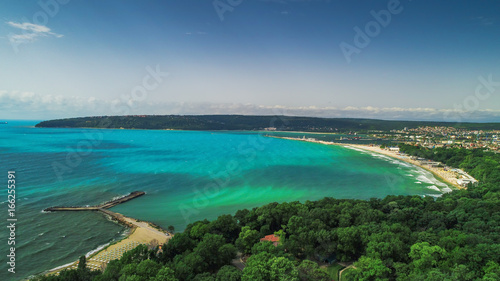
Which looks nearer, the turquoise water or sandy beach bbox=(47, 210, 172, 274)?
sandy beach bbox=(47, 210, 172, 274)

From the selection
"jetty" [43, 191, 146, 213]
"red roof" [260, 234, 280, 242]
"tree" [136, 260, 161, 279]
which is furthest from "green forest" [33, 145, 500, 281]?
"jetty" [43, 191, 146, 213]

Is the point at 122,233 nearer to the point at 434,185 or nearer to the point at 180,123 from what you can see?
the point at 434,185

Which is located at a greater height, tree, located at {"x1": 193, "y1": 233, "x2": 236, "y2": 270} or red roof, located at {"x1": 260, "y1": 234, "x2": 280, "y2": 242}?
tree, located at {"x1": 193, "y1": 233, "x2": 236, "y2": 270}

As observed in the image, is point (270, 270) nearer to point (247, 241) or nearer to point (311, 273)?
point (311, 273)

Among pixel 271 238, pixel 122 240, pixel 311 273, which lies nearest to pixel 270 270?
pixel 311 273

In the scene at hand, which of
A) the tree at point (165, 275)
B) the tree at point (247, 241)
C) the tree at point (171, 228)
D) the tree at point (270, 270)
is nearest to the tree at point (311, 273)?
the tree at point (270, 270)

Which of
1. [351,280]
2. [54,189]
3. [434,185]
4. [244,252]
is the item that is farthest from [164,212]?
[434,185]

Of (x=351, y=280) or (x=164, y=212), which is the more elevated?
(x=351, y=280)

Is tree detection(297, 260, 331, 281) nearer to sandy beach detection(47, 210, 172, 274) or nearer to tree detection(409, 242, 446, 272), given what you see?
tree detection(409, 242, 446, 272)
